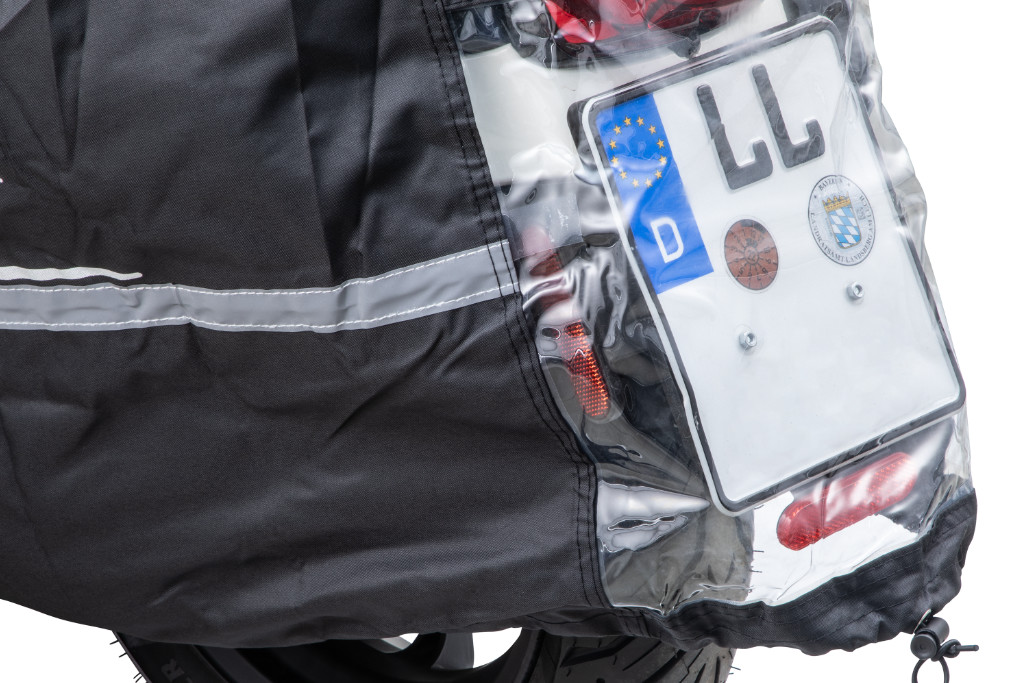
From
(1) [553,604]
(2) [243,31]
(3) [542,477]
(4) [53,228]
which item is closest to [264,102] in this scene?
(2) [243,31]

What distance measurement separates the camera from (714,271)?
1052mm

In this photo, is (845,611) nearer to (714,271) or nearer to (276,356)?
(714,271)

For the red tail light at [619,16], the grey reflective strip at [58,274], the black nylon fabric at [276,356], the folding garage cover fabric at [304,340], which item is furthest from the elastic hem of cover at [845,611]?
the grey reflective strip at [58,274]

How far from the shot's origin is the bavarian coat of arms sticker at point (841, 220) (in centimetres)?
109

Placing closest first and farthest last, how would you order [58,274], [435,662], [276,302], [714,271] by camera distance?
1. [714,271]
2. [276,302]
3. [58,274]
4. [435,662]

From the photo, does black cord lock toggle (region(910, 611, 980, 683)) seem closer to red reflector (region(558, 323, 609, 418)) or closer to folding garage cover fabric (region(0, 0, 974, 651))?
folding garage cover fabric (region(0, 0, 974, 651))

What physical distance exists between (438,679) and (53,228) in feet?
3.45

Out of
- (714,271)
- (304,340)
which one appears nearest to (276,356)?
(304,340)

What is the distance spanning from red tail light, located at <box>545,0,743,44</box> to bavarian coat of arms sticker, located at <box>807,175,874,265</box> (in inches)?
9.4

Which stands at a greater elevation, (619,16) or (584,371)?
(619,16)

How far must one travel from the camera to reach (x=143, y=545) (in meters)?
1.37

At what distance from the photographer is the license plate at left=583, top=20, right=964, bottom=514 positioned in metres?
1.04

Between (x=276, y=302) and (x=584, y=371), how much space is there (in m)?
0.39

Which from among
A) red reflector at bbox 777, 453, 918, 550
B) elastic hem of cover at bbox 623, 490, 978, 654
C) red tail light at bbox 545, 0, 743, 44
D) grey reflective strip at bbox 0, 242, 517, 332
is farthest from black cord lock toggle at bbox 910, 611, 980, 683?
red tail light at bbox 545, 0, 743, 44
